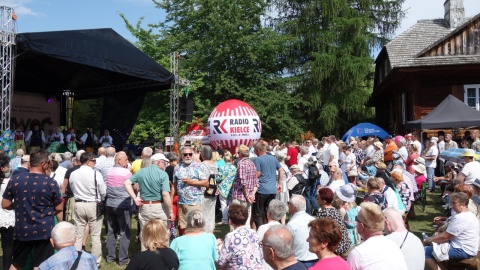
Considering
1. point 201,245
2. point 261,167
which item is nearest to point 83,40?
point 261,167

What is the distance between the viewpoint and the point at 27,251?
539 cm

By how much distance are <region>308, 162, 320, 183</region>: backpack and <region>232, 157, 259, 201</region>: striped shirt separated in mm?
2392

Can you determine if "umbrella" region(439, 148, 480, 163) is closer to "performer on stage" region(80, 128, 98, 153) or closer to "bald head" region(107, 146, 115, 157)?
"bald head" region(107, 146, 115, 157)

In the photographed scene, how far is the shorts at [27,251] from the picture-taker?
5.37 m

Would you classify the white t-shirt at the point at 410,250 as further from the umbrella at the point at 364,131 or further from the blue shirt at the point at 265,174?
the umbrella at the point at 364,131

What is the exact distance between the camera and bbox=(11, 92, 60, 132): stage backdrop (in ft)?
69.0

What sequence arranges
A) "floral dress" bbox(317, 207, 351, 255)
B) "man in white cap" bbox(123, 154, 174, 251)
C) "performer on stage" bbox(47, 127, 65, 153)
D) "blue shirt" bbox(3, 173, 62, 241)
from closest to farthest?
"floral dress" bbox(317, 207, 351, 255) → "blue shirt" bbox(3, 173, 62, 241) → "man in white cap" bbox(123, 154, 174, 251) → "performer on stage" bbox(47, 127, 65, 153)

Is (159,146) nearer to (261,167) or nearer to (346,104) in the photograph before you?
(261,167)

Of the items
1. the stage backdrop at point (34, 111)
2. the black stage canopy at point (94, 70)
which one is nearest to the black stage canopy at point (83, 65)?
the black stage canopy at point (94, 70)

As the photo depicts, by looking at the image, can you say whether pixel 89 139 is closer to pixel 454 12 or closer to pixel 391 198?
pixel 391 198

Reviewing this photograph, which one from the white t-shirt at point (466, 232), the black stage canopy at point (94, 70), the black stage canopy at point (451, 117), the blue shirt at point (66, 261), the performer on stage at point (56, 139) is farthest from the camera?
the performer on stage at point (56, 139)

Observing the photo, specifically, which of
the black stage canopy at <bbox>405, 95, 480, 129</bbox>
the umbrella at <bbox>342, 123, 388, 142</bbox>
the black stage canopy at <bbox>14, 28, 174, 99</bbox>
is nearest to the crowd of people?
the black stage canopy at <bbox>405, 95, 480, 129</bbox>

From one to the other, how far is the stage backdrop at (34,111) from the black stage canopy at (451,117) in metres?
15.7

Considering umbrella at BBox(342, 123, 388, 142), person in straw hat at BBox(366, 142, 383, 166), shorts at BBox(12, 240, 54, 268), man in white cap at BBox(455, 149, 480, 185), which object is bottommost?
shorts at BBox(12, 240, 54, 268)
